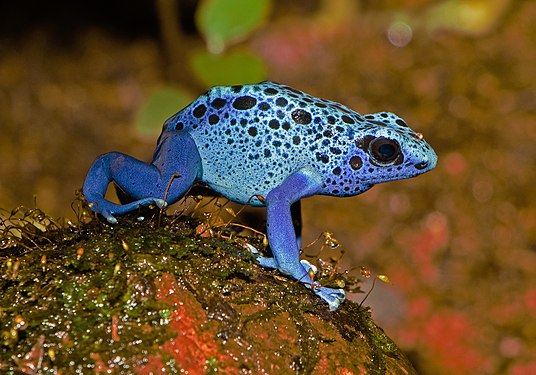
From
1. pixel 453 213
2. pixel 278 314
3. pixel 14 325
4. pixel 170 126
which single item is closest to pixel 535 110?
pixel 453 213

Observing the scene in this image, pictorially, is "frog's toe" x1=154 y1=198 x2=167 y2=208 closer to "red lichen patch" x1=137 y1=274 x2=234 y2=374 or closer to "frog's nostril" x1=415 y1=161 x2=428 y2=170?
"red lichen patch" x1=137 y1=274 x2=234 y2=374

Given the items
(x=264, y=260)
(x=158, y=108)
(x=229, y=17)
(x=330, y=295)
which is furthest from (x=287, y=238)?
(x=158, y=108)

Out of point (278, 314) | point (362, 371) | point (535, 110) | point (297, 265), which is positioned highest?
point (535, 110)

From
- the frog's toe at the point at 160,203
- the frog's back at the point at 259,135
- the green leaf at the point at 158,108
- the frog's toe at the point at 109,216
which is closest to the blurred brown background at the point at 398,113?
the green leaf at the point at 158,108

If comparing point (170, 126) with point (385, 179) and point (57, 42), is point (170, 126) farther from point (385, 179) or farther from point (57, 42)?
point (57, 42)

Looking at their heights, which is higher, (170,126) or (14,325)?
(170,126)

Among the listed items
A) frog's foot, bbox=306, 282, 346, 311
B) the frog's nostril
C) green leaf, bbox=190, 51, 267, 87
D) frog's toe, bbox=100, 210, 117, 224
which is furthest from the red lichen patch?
green leaf, bbox=190, 51, 267, 87

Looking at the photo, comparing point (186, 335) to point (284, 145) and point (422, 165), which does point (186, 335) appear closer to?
point (284, 145)
